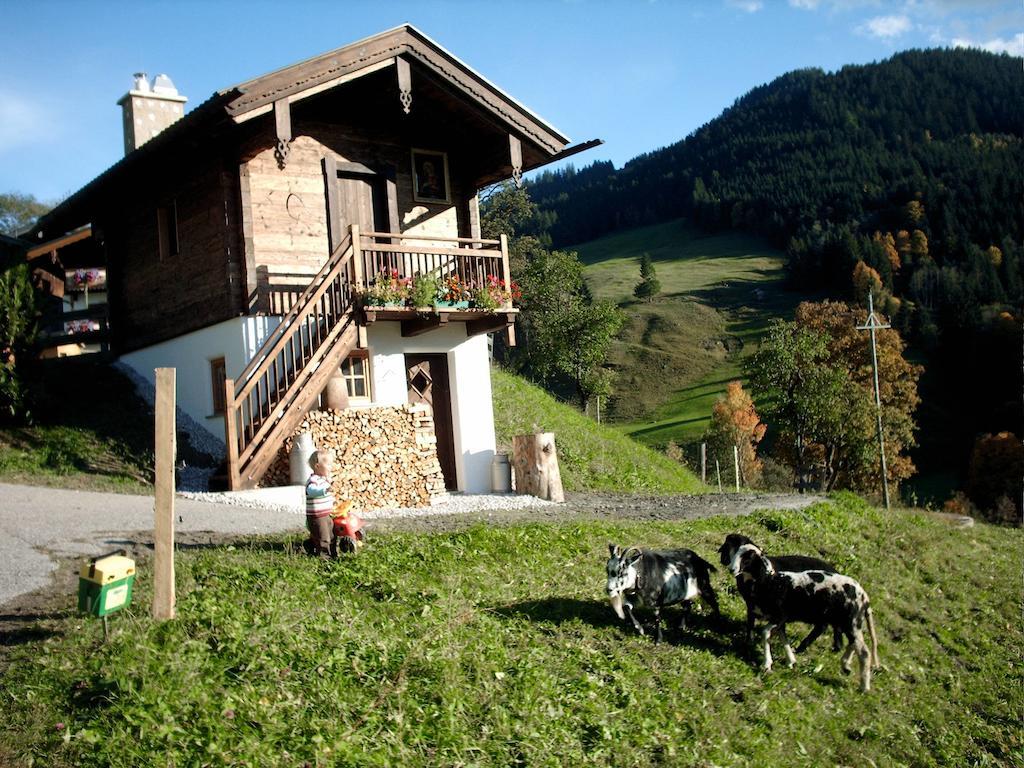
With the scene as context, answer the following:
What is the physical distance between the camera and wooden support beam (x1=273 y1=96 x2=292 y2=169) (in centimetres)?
1498

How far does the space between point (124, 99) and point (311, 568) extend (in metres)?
18.3

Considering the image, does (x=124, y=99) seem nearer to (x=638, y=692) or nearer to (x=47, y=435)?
(x=47, y=435)

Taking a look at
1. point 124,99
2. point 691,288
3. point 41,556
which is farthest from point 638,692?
point 691,288

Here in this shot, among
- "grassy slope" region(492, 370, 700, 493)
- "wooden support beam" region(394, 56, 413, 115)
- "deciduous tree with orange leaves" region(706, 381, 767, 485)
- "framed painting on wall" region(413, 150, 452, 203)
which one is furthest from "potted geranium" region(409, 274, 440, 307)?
"deciduous tree with orange leaves" region(706, 381, 767, 485)

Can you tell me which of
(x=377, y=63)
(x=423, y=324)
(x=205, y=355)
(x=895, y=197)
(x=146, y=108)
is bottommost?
(x=205, y=355)

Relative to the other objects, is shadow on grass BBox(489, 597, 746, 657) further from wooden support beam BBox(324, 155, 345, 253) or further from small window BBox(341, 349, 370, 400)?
wooden support beam BBox(324, 155, 345, 253)

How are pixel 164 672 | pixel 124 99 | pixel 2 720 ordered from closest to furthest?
pixel 2 720 < pixel 164 672 < pixel 124 99

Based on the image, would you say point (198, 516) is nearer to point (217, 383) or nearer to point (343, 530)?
point (343, 530)

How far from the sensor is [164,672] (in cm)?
647

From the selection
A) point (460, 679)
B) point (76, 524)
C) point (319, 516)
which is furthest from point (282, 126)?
point (460, 679)

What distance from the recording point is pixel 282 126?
1518cm

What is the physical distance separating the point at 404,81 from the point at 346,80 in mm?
1054

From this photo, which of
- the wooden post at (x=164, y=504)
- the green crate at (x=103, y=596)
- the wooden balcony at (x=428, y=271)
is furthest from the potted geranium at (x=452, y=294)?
the green crate at (x=103, y=596)

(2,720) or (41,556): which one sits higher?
(41,556)
